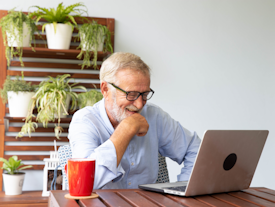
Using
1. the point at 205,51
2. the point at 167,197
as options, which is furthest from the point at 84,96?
the point at 167,197

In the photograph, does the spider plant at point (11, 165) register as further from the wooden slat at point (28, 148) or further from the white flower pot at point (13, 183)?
the wooden slat at point (28, 148)

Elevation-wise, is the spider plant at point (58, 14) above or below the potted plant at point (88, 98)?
above

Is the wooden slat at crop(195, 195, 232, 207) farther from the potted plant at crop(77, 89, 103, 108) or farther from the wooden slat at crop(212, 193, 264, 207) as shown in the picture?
the potted plant at crop(77, 89, 103, 108)

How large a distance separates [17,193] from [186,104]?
1573mm

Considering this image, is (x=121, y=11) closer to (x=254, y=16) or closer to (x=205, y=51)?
(x=205, y=51)

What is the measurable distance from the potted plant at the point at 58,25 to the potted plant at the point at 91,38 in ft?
0.31

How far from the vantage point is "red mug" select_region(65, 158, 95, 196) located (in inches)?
36.9

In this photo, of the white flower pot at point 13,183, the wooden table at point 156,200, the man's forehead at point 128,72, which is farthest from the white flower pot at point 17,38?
the wooden table at point 156,200

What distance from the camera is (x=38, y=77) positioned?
261cm

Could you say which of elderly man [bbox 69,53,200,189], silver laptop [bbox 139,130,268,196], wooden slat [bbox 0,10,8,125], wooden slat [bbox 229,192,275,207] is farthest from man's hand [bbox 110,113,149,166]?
wooden slat [bbox 0,10,8,125]

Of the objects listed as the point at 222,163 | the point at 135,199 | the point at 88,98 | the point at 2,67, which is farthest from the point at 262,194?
the point at 2,67

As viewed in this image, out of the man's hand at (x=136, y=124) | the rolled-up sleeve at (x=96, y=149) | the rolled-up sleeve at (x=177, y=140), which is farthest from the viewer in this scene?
the rolled-up sleeve at (x=177, y=140)

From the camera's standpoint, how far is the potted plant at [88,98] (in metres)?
2.43

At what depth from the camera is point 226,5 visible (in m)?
2.94
